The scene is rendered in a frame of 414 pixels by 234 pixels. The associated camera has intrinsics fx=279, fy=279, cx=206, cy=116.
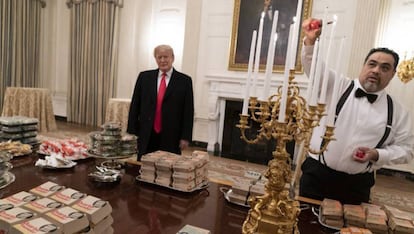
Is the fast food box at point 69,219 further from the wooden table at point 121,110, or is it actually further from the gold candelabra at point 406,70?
the gold candelabra at point 406,70

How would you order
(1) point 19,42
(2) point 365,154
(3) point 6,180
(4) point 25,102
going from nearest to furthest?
(3) point 6,180 < (2) point 365,154 < (4) point 25,102 < (1) point 19,42

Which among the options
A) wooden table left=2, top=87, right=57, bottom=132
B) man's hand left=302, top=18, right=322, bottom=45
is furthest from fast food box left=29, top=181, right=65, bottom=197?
wooden table left=2, top=87, right=57, bottom=132

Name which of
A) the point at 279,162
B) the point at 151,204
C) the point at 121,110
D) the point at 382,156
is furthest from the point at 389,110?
the point at 121,110

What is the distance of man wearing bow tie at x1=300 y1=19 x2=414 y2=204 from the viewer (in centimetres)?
151

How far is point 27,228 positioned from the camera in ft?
2.03

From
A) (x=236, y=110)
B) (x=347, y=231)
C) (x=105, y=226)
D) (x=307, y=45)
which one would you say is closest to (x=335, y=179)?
(x=347, y=231)

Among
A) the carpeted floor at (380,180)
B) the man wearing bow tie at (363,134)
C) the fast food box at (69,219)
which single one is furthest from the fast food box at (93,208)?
the carpeted floor at (380,180)

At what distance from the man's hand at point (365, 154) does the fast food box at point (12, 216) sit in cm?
141

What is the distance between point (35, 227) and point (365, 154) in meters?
1.44

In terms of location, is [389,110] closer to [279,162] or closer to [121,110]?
[279,162]

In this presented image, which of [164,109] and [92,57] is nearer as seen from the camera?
[164,109]

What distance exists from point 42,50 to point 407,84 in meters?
7.73

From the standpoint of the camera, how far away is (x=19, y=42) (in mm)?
6336

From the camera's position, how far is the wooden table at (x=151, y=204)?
3.31ft
